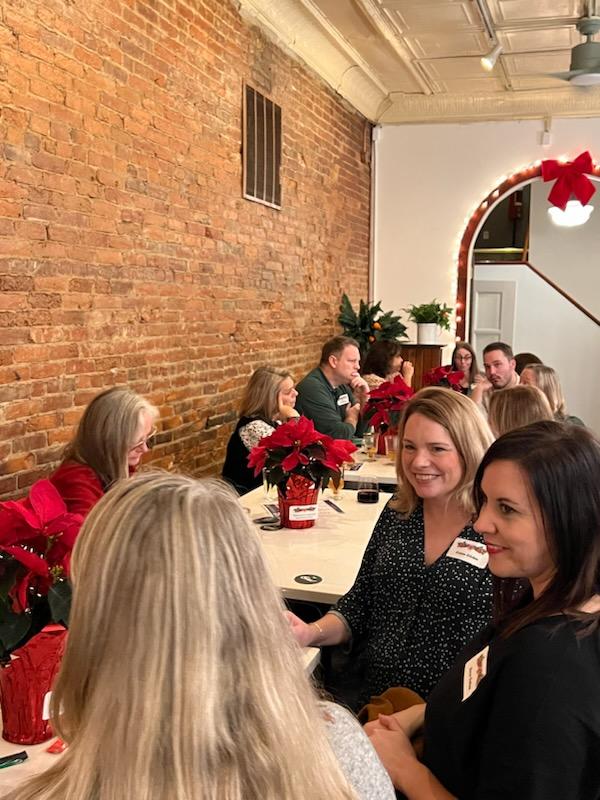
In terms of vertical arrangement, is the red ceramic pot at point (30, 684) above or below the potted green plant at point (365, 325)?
below

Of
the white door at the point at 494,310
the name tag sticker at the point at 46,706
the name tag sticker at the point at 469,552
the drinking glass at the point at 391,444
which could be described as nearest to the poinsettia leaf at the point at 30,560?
the name tag sticker at the point at 46,706

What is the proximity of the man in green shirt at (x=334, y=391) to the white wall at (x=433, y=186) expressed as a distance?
3.49 m

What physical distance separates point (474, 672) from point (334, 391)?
4.29 meters

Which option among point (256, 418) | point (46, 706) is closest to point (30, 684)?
point (46, 706)

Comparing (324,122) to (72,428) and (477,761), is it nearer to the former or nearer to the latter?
(72,428)

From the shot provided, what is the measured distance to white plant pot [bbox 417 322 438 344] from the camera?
336 inches

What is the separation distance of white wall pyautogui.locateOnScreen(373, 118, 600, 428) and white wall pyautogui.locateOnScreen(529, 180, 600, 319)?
211 centimetres

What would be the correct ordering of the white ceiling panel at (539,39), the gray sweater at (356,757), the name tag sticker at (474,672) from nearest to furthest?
the gray sweater at (356,757)
the name tag sticker at (474,672)
the white ceiling panel at (539,39)

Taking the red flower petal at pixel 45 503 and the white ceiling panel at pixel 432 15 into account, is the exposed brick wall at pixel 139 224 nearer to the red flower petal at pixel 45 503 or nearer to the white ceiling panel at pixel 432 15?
the white ceiling panel at pixel 432 15

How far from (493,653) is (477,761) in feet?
0.68

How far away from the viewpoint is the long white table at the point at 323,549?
8.61 feet

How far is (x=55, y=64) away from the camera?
347 centimetres

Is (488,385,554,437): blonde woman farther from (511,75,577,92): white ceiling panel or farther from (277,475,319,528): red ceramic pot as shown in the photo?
(511,75,577,92): white ceiling panel

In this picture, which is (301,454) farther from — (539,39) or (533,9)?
(539,39)
